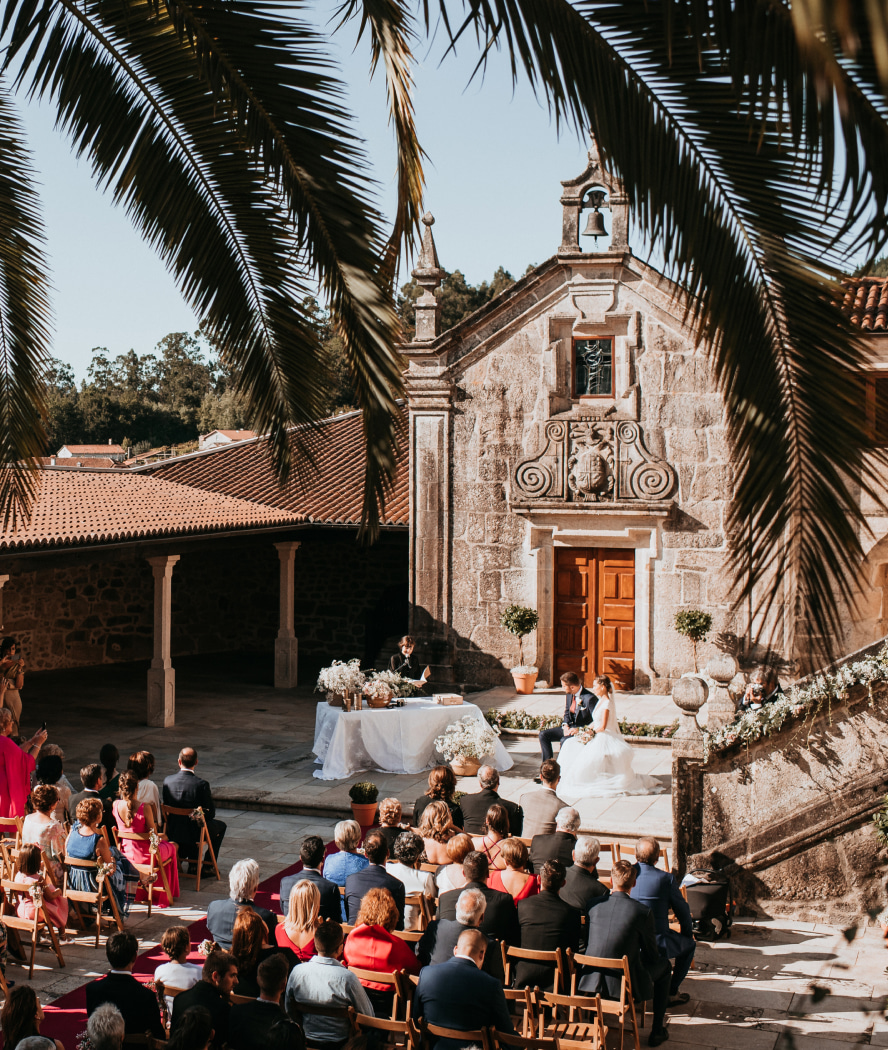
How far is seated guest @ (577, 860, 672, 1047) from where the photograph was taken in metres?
6.13

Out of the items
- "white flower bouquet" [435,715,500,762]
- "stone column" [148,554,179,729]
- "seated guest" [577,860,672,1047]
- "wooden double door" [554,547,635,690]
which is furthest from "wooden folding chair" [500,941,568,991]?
"wooden double door" [554,547,635,690]

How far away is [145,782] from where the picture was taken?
28.9 ft

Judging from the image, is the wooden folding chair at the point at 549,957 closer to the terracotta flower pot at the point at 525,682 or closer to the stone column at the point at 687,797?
the stone column at the point at 687,797

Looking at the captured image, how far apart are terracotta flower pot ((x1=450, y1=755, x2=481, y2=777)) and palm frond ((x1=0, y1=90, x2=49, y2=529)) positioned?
695 cm

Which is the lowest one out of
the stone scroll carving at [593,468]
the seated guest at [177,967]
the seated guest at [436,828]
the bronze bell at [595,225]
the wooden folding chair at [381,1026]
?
the wooden folding chair at [381,1026]

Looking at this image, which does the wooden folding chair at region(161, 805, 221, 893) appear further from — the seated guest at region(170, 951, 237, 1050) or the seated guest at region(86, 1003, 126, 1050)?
the seated guest at region(86, 1003, 126, 1050)

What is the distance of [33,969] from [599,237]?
1306cm

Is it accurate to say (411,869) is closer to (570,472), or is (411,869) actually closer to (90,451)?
(570,472)

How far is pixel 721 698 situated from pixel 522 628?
7.09m

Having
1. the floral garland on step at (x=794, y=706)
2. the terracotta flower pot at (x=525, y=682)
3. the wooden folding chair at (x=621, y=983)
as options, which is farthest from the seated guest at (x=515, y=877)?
the terracotta flower pot at (x=525, y=682)

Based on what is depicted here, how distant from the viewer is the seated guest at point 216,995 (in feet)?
16.1

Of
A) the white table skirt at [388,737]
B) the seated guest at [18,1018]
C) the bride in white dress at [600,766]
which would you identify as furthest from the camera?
the white table skirt at [388,737]

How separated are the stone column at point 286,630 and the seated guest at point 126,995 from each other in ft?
44.2

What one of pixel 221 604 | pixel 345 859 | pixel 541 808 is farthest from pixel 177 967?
pixel 221 604
